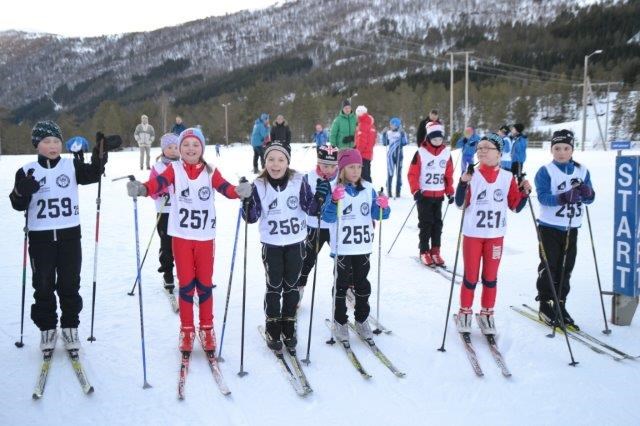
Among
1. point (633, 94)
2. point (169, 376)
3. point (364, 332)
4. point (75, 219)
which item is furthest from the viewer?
point (633, 94)

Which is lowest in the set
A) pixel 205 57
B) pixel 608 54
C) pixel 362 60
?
pixel 608 54

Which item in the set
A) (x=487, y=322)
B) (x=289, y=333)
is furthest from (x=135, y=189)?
(x=487, y=322)

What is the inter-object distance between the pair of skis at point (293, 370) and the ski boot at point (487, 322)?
1.78m

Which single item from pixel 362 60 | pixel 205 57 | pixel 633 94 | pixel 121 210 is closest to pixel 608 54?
pixel 633 94

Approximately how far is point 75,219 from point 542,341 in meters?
4.32

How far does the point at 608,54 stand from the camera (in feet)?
323

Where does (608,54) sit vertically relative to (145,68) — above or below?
below

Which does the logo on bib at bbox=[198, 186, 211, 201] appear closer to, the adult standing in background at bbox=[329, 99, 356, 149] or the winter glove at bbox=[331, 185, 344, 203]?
the winter glove at bbox=[331, 185, 344, 203]

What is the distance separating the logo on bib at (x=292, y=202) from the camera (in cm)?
378

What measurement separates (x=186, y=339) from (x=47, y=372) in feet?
3.44

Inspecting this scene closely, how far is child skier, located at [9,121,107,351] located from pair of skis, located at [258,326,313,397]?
1.72m

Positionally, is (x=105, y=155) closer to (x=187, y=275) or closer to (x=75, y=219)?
(x=75, y=219)

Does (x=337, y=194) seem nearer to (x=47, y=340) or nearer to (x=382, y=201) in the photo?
(x=382, y=201)

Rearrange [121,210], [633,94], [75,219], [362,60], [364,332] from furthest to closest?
[362,60] < [633,94] < [121,210] < [364,332] < [75,219]
